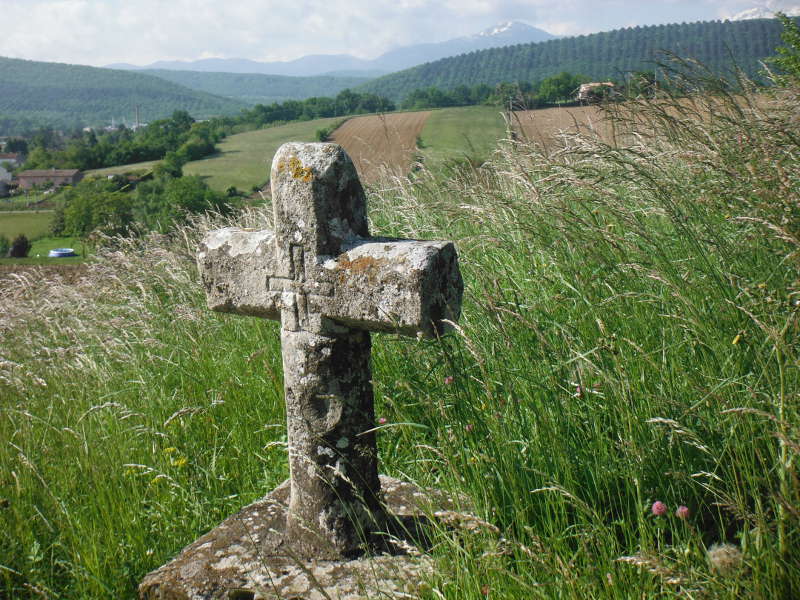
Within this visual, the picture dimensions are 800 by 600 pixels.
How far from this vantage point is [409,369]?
3232 mm

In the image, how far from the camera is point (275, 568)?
213 cm

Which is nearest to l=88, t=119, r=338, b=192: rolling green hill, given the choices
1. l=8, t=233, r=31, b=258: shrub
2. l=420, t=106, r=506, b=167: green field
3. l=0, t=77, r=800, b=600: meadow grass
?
l=420, t=106, r=506, b=167: green field

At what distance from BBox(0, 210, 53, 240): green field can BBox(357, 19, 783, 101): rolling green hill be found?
4414 centimetres

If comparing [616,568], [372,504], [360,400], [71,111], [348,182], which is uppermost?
[71,111]

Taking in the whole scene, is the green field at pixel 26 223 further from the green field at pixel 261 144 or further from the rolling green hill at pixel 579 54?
the rolling green hill at pixel 579 54

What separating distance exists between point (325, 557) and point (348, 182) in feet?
4.32

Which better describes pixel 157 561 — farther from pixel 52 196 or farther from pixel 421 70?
pixel 421 70

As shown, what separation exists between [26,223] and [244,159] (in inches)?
587

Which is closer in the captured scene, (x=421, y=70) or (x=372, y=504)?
(x=372, y=504)

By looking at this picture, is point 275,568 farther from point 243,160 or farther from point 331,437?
point 243,160

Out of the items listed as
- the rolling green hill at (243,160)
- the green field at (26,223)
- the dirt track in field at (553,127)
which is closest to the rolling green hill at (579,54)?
the rolling green hill at (243,160)

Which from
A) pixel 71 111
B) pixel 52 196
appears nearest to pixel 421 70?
pixel 52 196

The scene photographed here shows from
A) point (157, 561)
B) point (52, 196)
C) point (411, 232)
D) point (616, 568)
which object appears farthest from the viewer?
point (52, 196)

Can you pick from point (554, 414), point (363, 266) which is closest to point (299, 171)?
point (363, 266)
